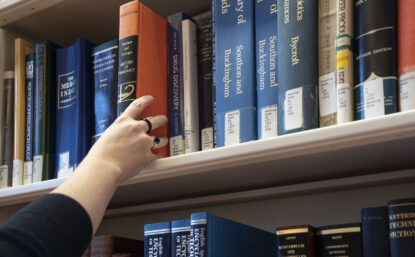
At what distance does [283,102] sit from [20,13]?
2.42ft

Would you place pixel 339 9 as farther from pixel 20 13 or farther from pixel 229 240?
pixel 20 13

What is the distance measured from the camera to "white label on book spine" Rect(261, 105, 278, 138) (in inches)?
36.7

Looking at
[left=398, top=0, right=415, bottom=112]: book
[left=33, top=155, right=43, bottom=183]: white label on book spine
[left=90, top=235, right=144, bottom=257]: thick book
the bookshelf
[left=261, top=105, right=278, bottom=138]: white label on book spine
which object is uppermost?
[left=398, top=0, right=415, bottom=112]: book

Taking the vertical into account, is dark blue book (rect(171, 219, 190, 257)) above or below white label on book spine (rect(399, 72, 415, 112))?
below

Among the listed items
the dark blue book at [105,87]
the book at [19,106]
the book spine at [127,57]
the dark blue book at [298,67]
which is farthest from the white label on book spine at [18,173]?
the dark blue book at [298,67]

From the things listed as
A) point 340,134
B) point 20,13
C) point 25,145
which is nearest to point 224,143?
point 340,134

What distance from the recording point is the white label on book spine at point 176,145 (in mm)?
1044

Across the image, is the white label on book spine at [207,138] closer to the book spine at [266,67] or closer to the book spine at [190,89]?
the book spine at [190,89]

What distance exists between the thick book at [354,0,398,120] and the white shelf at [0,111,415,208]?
0.13ft

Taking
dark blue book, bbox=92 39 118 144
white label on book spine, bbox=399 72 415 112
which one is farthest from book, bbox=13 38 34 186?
white label on book spine, bbox=399 72 415 112

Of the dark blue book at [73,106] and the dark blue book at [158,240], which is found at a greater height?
the dark blue book at [73,106]

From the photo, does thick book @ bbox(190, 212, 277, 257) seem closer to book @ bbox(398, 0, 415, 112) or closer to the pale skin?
the pale skin

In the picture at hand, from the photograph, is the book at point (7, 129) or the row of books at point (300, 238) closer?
the row of books at point (300, 238)

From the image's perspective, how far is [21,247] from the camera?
746 mm
